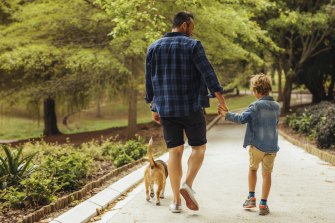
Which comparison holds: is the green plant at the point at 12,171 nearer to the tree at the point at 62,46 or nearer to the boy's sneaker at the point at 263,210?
the boy's sneaker at the point at 263,210

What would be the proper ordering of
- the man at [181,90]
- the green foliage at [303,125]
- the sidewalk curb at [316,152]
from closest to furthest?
the man at [181,90] → the sidewalk curb at [316,152] → the green foliage at [303,125]

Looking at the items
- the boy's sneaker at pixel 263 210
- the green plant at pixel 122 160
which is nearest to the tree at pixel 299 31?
the green plant at pixel 122 160

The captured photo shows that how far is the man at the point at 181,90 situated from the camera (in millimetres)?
5148

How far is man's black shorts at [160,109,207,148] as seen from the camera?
17.3 ft

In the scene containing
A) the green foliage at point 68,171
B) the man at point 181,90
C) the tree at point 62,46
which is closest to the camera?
the man at point 181,90

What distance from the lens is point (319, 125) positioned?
13.4 meters

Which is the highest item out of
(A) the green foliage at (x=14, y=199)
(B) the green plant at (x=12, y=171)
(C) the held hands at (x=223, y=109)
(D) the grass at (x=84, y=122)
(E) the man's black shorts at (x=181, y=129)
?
(C) the held hands at (x=223, y=109)

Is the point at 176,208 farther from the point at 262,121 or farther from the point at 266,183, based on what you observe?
the point at 262,121

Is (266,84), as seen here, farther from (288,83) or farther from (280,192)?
(288,83)

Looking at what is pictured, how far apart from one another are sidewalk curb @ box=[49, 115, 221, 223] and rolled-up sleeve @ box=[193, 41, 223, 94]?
6.26 feet

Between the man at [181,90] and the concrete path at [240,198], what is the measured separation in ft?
1.14

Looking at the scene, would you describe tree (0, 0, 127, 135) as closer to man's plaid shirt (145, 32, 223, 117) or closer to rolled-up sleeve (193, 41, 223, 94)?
man's plaid shirt (145, 32, 223, 117)

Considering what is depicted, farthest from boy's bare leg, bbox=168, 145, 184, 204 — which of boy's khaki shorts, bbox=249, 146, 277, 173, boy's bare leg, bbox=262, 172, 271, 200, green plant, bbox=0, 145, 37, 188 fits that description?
green plant, bbox=0, 145, 37, 188

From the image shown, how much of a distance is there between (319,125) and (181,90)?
920cm
